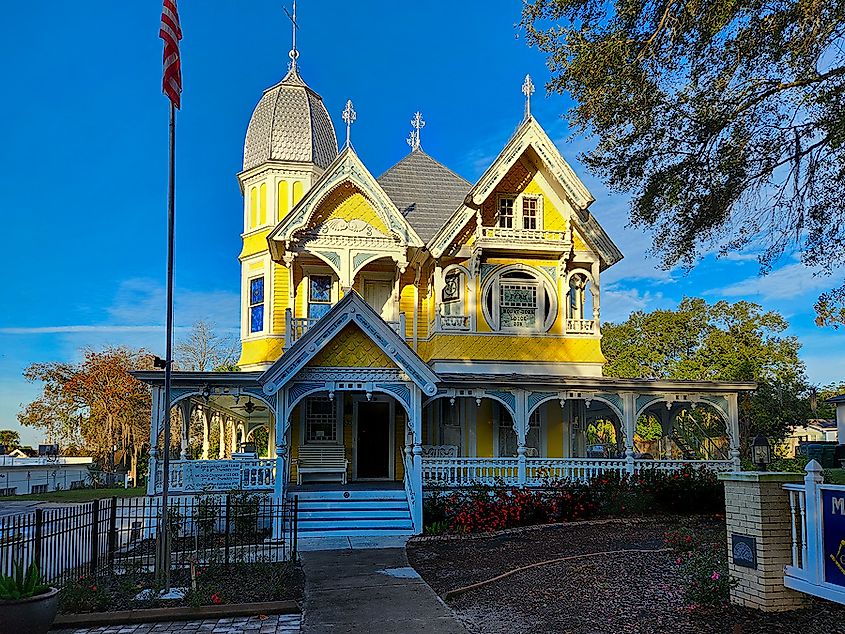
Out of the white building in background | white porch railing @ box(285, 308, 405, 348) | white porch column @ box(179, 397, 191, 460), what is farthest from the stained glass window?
the white building in background

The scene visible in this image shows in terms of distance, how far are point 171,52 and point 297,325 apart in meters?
10.8

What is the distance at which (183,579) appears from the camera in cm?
1138

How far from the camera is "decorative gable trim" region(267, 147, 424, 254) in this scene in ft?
69.5

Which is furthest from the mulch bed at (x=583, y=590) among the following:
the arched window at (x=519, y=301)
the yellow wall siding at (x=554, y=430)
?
the arched window at (x=519, y=301)

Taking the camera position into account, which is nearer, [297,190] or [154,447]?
[154,447]

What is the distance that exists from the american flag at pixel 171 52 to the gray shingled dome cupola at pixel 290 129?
→ 40.1 ft

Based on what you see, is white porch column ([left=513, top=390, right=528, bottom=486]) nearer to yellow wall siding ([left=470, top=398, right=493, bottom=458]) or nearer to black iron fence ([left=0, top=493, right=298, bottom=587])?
yellow wall siding ([left=470, top=398, right=493, bottom=458])

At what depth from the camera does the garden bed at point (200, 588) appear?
9.80m

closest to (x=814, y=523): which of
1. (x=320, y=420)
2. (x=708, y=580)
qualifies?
(x=708, y=580)

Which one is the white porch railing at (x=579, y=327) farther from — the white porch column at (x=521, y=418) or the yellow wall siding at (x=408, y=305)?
the yellow wall siding at (x=408, y=305)

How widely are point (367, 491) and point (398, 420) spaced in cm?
420

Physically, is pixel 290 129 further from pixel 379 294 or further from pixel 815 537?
pixel 815 537

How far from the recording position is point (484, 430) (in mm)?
21969

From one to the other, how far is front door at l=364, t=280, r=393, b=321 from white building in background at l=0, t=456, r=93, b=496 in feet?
76.8
